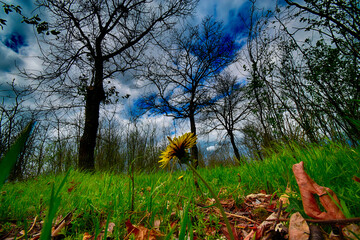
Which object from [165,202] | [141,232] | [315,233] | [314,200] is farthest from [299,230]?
[165,202]

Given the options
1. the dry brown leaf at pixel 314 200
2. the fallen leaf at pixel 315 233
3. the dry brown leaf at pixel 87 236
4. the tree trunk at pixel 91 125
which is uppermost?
the tree trunk at pixel 91 125

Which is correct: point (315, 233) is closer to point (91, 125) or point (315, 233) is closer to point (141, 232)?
point (141, 232)

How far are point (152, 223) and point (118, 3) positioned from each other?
24.5 feet

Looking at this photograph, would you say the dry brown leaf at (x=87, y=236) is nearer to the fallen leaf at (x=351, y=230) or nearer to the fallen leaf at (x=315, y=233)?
the fallen leaf at (x=315, y=233)

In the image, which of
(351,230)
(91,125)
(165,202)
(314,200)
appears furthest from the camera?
(91,125)

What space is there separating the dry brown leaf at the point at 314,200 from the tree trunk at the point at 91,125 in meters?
4.88

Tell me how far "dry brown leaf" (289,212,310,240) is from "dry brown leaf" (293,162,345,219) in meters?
0.05

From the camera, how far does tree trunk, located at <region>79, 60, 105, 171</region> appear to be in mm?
4613

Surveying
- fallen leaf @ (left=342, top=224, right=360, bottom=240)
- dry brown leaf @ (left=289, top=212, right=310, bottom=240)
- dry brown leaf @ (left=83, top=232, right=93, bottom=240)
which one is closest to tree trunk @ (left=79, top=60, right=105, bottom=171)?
dry brown leaf @ (left=83, top=232, right=93, bottom=240)

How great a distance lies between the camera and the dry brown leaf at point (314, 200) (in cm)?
68

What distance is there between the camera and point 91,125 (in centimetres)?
488

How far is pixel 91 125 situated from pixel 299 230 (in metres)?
5.43

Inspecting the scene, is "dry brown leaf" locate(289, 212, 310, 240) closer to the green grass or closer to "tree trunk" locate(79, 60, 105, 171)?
the green grass

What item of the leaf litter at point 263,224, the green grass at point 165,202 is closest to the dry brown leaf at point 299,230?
the leaf litter at point 263,224
